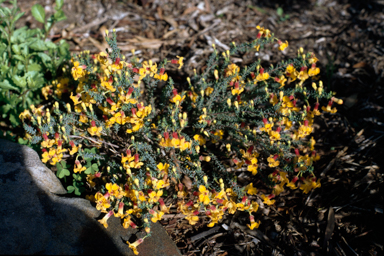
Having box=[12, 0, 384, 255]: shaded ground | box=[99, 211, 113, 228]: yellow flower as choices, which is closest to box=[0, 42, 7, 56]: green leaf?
box=[12, 0, 384, 255]: shaded ground

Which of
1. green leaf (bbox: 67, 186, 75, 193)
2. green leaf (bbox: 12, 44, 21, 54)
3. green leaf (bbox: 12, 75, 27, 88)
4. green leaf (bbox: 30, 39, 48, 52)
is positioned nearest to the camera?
green leaf (bbox: 67, 186, 75, 193)

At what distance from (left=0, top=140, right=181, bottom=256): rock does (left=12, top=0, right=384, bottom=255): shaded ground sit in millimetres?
531

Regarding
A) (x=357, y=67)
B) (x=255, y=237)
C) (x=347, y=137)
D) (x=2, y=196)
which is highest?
(x=357, y=67)

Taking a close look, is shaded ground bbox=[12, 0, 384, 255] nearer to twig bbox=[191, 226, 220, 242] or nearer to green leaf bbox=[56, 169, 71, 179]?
twig bbox=[191, 226, 220, 242]

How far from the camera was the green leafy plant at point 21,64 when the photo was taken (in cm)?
298

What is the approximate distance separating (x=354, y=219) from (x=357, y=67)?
2081 millimetres

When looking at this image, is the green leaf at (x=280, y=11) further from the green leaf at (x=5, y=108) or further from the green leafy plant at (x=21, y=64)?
the green leaf at (x=5, y=108)

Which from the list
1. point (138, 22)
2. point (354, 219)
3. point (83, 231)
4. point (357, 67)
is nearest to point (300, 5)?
point (357, 67)

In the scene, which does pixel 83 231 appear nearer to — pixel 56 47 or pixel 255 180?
pixel 255 180

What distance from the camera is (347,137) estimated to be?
3.20 metres

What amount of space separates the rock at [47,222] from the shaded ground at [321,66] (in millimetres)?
531

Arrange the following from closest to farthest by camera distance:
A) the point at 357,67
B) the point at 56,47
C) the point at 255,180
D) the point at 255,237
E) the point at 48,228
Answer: the point at 48,228, the point at 255,237, the point at 255,180, the point at 56,47, the point at 357,67

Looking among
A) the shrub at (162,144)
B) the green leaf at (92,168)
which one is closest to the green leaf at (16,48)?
the shrub at (162,144)

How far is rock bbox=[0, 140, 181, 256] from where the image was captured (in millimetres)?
1944
